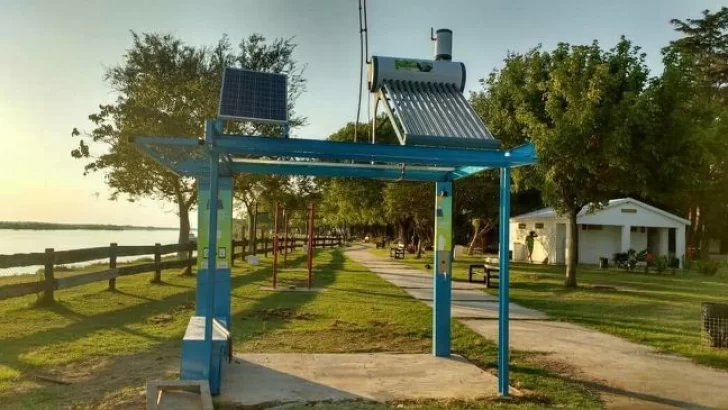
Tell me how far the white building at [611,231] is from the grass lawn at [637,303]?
239 inches

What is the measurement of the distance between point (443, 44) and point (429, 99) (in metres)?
0.79

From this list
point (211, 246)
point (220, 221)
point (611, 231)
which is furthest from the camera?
point (611, 231)

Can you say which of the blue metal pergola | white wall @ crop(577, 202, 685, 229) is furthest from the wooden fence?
white wall @ crop(577, 202, 685, 229)

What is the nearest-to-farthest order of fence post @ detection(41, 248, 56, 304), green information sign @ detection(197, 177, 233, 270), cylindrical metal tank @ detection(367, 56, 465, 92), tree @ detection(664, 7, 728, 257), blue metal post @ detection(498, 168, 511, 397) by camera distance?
blue metal post @ detection(498, 168, 511, 397) → cylindrical metal tank @ detection(367, 56, 465, 92) → green information sign @ detection(197, 177, 233, 270) → fence post @ detection(41, 248, 56, 304) → tree @ detection(664, 7, 728, 257)

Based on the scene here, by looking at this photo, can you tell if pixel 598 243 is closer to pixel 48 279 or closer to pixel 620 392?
pixel 48 279

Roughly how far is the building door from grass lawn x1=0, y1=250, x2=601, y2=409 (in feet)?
56.4

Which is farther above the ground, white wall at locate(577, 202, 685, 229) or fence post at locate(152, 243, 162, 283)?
white wall at locate(577, 202, 685, 229)

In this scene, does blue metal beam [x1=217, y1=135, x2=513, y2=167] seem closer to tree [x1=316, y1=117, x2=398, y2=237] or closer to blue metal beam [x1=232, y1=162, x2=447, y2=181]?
blue metal beam [x1=232, y1=162, x2=447, y2=181]

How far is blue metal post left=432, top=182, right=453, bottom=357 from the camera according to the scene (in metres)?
7.91

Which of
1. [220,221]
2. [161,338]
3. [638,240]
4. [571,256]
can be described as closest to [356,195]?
[638,240]

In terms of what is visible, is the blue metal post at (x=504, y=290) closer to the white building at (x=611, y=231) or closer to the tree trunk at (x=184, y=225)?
the tree trunk at (x=184, y=225)

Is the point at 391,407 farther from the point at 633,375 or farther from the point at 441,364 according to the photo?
the point at 633,375

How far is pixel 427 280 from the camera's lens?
66.3 feet

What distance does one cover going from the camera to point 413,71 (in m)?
6.72
